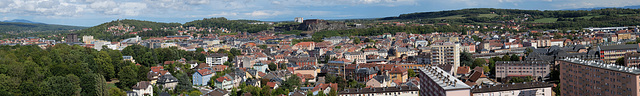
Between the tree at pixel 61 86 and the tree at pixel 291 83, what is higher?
the tree at pixel 61 86

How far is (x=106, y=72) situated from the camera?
2848 centimetres

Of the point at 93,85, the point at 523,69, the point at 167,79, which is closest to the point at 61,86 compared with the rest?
the point at 93,85

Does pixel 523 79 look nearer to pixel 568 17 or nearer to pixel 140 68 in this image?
pixel 140 68

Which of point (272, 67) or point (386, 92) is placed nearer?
point (386, 92)

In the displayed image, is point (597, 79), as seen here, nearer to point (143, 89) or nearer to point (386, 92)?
point (386, 92)

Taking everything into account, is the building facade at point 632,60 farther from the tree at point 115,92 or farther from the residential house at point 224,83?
the tree at point 115,92

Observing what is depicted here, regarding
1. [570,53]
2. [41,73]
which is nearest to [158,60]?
[41,73]

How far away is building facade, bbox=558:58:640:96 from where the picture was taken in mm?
18172

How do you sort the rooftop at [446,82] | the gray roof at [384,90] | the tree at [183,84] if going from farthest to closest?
the tree at [183,84] < the gray roof at [384,90] < the rooftop at [446,82]

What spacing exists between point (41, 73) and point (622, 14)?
66904 mm

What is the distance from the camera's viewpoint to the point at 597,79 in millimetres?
19688

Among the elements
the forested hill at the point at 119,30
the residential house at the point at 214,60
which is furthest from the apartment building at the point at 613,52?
the forested hill at the point at 119,30

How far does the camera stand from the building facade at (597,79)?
18.2 meters

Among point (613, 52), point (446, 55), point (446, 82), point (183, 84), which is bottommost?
point (183, 84)
